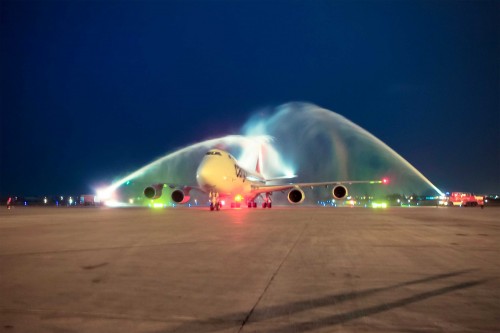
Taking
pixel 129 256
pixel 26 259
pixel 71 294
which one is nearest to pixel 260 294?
pixel 71 294

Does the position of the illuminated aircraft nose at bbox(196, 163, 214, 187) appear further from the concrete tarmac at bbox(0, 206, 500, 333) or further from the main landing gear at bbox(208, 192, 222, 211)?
the concrete tarmac at bbox(0, 206, 500, 333)

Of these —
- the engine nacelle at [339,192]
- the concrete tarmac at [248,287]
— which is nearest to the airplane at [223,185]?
the engine nacelle at [339,192]

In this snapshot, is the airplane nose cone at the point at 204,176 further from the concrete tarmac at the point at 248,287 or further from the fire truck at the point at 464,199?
the fire truck at the point at 464,199

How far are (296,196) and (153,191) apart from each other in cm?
1436

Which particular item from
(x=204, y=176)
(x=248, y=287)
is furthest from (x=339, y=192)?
(x=248, y=287)

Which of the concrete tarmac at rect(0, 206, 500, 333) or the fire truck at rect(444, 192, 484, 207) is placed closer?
the concrete tarmac at rect(0, 206, 500, 333)

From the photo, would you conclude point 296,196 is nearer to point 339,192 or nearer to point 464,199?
point 339,192

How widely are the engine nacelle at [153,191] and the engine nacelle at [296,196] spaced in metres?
13.1

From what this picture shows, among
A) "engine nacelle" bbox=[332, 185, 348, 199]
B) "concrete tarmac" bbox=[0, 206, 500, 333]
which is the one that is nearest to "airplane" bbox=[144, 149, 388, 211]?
"engine nacelle" bbox=[332, 185, 348, 199]

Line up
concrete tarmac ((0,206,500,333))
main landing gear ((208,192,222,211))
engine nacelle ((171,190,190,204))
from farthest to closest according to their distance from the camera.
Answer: engine nacelle ((171,190,190,204)) < main landing gear ((208,192,222,211)) < concrete tarmac ((0,206,500,333))

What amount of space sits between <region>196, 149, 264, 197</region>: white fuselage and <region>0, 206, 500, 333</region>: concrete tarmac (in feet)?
81.7

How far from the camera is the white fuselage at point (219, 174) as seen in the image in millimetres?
40219

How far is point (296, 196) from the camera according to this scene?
49.9m

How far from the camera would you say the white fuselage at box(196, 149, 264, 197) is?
1583 inches
